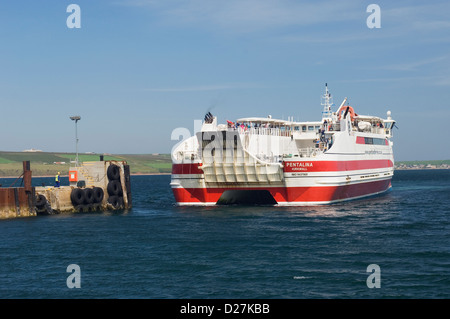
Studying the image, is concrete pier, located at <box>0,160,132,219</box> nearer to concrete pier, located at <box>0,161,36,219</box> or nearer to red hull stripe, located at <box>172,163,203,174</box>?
concrete pier, located at <box>0,161,36,219</box>

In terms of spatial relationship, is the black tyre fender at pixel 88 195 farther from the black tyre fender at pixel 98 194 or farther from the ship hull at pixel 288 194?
the ship hull at pixel 288 194

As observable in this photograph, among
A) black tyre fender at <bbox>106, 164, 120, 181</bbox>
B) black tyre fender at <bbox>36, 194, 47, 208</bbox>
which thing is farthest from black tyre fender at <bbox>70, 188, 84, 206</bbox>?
black tyre fender at <bbox>106, 164, 120, 181</bbox>

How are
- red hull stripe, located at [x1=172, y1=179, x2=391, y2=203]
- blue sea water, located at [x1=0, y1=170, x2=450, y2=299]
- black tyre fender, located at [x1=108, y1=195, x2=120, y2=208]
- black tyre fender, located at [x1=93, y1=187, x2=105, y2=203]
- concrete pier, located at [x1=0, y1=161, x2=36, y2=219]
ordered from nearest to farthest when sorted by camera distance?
1. blue sea water, located at [x1=0, y1=170, x2=450, y2=299]
2. concrete pier, located at [x1=0, y1=161, x2=36, y2=219]
3. red hull stripe, located at [x1=172, y1=179, x2=391, y2=203]
4. black tyre fender, located at [x1=93, y1=187, x2=105, y2=203]
5. black tyre fender, located at [x1=108, y1=195, x2=120, y2=208]

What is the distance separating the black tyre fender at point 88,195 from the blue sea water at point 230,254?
3718 mm

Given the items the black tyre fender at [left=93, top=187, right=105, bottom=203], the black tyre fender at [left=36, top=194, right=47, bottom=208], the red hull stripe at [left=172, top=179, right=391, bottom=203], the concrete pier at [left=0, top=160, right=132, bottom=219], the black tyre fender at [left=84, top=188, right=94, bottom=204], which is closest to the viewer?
the concrete pier at [left=0, top=160, right=132, bottom=219]

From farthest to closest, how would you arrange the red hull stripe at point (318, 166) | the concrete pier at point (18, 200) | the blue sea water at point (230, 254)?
1. the red hull stripe at point (318, 166)
2. the concrete pier at point (18, 200)
3. the blue sea water at point (230, 254)

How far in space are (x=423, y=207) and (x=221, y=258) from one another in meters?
34.5

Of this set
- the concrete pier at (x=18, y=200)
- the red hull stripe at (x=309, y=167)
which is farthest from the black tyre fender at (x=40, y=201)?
the red hull stripe at (x=309, y=167)

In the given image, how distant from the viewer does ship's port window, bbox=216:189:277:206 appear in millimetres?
58225

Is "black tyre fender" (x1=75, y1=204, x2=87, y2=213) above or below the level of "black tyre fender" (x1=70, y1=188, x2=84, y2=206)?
below

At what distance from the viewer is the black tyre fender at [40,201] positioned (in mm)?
50938

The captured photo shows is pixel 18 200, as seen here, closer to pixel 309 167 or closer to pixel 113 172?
pixel 113 172

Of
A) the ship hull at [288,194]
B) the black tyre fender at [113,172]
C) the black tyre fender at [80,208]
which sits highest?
the black tyre fender at [113,172]
